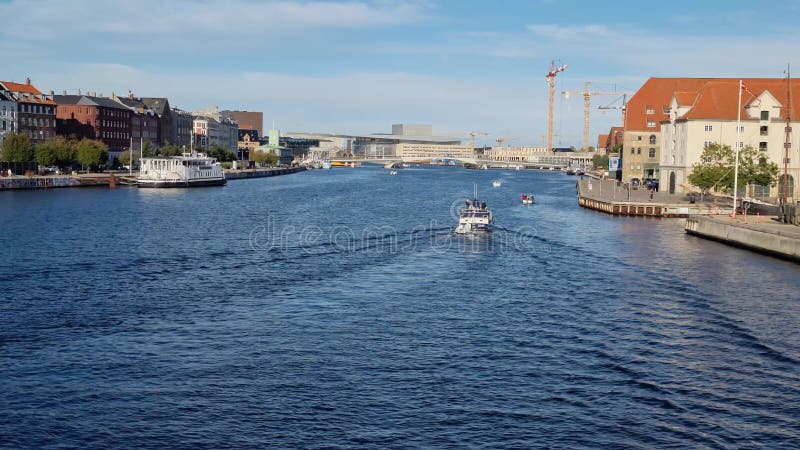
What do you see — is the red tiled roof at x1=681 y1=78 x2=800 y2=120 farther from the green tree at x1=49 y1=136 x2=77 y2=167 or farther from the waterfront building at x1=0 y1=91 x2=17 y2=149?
the waterfront building at x1=0 y1=91 x2=17 y2=149

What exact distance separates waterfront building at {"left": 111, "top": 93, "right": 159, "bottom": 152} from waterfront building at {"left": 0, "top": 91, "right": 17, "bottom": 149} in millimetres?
37225

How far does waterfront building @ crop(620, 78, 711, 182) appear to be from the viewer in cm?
13300

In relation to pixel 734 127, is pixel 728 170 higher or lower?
lower

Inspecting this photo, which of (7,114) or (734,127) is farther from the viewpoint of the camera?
(7,114)

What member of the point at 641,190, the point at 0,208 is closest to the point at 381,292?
the point at 0,208

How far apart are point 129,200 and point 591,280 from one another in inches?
2804

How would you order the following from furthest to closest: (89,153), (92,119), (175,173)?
1. (92,119)
2. (89,153)
3. (175,173)

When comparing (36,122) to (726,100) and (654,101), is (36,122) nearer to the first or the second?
(654,101)

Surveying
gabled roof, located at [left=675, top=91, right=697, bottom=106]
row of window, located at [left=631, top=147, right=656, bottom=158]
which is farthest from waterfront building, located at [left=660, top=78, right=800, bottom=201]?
row of window, located at [left=631, top=147, right=656, bottom=158]

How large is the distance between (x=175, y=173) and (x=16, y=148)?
23.9m

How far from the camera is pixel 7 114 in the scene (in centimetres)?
13838

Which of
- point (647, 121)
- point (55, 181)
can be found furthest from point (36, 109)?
point (647, 121)

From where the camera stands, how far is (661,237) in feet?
219

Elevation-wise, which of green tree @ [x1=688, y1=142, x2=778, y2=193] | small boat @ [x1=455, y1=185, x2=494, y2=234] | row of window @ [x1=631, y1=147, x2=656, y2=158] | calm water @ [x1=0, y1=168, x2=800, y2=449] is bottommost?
calm water @ [x1=0, y1=168, x2=800, y2=449]
